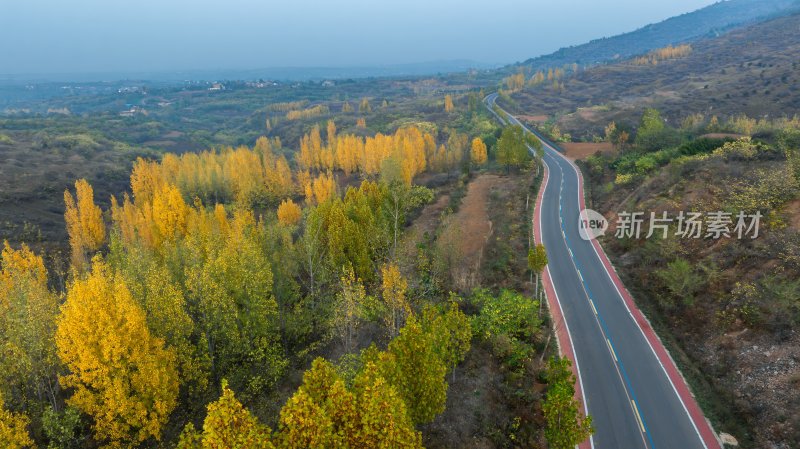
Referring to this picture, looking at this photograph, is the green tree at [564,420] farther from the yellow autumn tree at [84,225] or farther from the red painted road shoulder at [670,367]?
the yellow autumn tree at [84,225]

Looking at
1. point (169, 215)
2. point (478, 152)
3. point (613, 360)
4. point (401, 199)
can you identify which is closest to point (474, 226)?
point (401, 199)

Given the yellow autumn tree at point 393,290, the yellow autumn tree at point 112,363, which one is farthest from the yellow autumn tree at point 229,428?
the yellow autumn tree at point 393,290

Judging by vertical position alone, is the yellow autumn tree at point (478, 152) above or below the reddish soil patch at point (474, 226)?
above

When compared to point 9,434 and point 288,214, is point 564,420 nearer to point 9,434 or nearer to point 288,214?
point 9,434

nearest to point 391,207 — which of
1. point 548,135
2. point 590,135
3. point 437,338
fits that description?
point 437,338

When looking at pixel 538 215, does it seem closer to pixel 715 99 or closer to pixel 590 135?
pixel 590 135

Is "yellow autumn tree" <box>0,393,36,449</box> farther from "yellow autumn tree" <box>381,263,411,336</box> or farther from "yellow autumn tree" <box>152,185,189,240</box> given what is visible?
"yellow autumn tree" <box>152,185,189,240</box>
